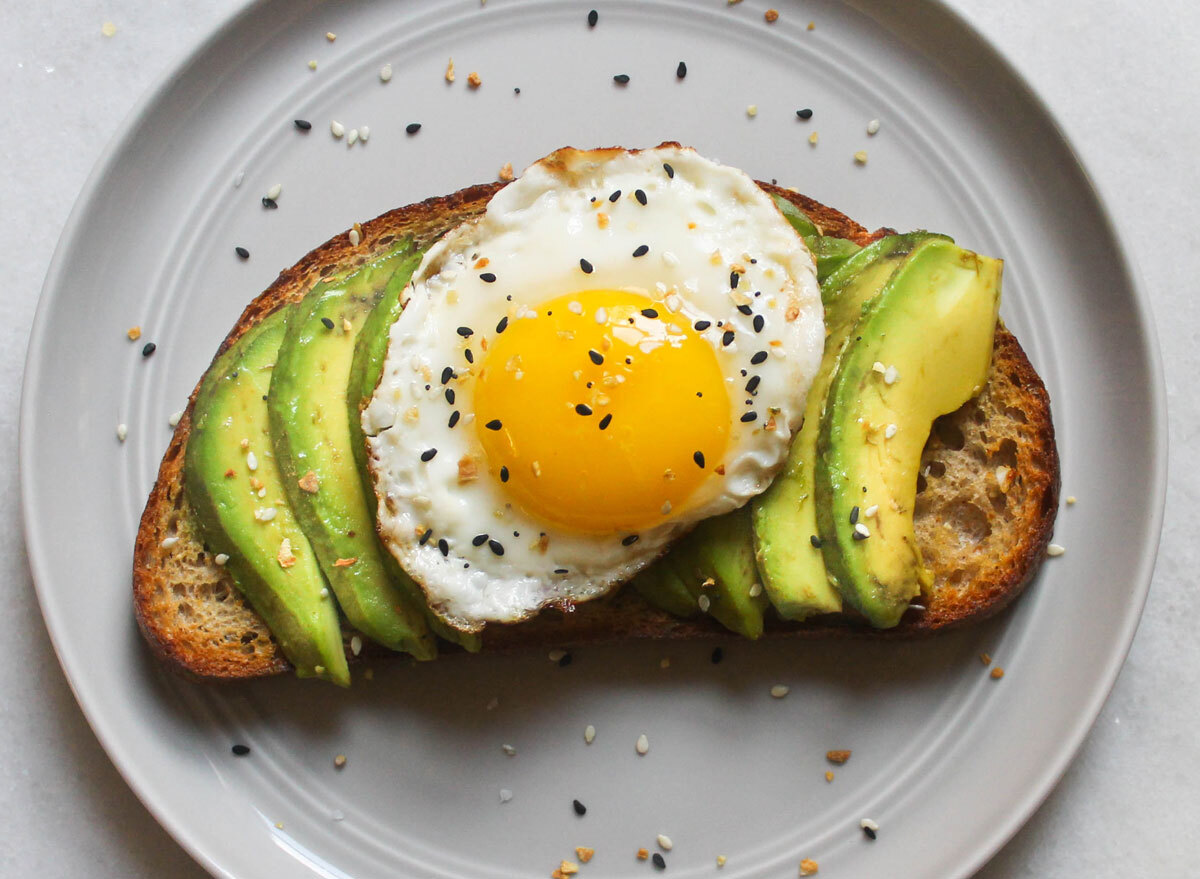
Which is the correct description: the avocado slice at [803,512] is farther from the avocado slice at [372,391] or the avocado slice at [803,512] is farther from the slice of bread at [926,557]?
the avocado slice at [372,391]

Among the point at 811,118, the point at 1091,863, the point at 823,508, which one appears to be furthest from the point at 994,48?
the point at 1091,863

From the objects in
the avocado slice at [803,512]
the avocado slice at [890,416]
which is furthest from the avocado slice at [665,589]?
the avocado slice at [890,416]

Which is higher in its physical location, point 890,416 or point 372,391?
point 372,391

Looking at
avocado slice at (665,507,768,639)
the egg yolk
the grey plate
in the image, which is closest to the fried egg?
the egg yolk

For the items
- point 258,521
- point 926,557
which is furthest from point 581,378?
point 926,557

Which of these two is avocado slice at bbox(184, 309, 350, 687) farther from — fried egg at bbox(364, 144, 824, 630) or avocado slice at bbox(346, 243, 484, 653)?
fried egg at bbox(364, 144, 824, 630)

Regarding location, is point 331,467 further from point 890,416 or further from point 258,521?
point 890,416

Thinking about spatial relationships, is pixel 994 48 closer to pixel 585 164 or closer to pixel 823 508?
pixel 585 164
